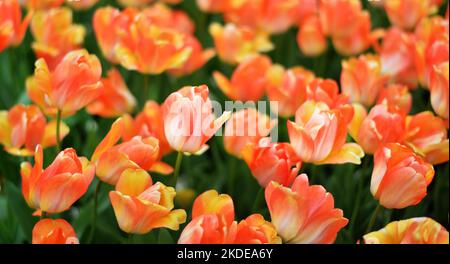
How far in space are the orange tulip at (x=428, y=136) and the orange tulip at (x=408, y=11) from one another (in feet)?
1.43

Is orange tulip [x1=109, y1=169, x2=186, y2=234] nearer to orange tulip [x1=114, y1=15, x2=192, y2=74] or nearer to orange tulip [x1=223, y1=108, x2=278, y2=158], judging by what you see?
orange tulip [x1=223, y1=108, x2=278, y2=158]

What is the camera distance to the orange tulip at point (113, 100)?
130 centimetres

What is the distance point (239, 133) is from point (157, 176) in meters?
0.15

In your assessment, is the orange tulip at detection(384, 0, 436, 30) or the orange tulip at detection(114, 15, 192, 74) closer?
the orange tulip at detection(114, 15, 192, 74)

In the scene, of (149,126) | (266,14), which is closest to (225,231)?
(149,126)

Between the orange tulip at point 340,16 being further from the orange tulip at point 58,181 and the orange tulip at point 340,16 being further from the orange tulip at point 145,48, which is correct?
the orange tulip at point 58,181

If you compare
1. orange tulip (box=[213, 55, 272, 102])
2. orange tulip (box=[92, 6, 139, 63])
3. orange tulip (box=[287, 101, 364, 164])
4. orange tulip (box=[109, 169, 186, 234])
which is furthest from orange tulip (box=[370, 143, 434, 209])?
orange tulip (box=[92, 6, 139, 63])

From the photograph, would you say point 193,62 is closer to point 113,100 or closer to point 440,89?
point 113,100

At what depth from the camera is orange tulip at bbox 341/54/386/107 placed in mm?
1234

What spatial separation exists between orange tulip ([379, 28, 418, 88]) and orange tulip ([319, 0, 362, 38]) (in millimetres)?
80

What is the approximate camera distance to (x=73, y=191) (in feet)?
3.01

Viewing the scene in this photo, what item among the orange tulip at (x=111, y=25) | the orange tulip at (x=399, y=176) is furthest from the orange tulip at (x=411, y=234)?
the orange tulip at (x=111, y=25)

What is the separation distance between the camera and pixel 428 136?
1.12 meters
